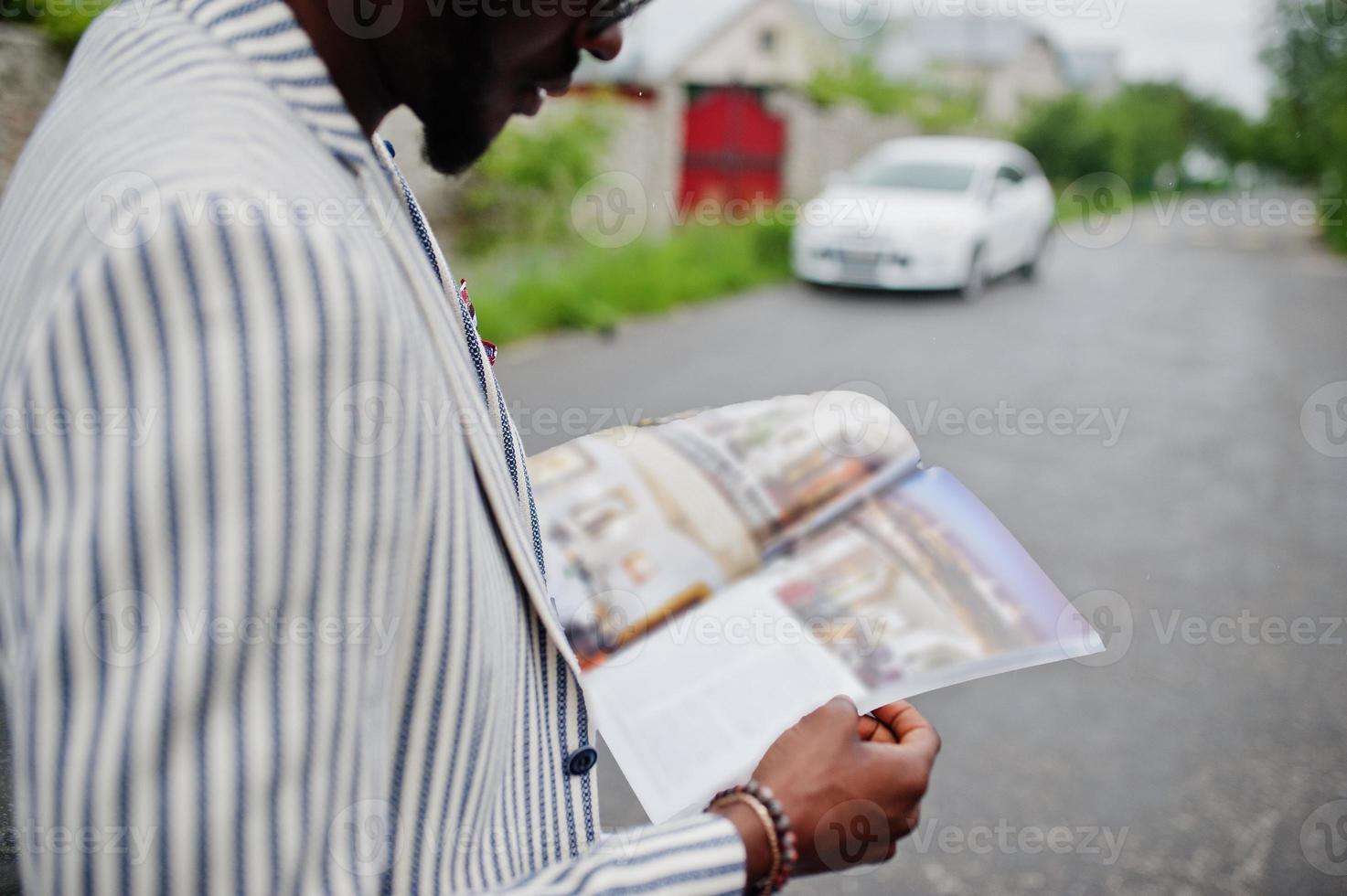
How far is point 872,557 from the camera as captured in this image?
110 cm

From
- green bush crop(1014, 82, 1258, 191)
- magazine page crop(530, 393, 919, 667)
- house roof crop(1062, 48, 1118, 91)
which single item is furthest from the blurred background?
house roof crop(1062, 48, 1118, 91)

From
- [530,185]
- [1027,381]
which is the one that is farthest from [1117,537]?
[530,185]

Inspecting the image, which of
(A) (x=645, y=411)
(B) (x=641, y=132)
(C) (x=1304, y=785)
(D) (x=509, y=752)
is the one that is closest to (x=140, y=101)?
(D) (x=509, y=752)

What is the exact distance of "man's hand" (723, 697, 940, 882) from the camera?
0.75 meters

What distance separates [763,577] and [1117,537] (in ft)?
10.7

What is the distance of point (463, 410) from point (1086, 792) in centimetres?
226

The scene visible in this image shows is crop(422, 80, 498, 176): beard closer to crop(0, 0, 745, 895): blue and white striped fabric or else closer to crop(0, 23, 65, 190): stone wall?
crop(0, 0, 745, 895): blue and white striped fabric

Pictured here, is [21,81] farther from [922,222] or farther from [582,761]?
[922,222]

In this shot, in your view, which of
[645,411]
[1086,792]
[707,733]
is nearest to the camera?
[707,733]

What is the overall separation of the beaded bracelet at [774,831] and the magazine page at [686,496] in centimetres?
34

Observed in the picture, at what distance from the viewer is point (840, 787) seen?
2.56ft

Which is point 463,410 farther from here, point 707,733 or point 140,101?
point 707,733

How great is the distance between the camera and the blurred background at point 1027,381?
239cm

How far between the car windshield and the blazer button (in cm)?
988
